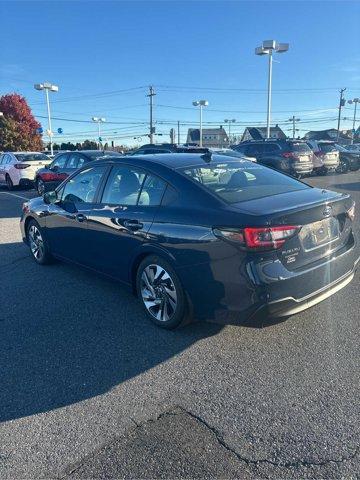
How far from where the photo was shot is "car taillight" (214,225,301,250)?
116 inches

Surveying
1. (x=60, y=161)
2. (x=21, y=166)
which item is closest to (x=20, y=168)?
(x=21, y=166)

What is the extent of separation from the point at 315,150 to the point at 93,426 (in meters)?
18.7

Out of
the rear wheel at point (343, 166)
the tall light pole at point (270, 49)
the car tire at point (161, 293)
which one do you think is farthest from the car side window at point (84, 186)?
the tall light pole at point (270, 49)

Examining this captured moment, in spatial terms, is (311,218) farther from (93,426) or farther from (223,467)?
(93,426)

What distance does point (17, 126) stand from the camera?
44.3m

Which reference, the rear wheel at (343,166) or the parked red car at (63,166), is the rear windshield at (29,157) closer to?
the parked red car at (63,166)

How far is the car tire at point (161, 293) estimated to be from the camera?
352 cm

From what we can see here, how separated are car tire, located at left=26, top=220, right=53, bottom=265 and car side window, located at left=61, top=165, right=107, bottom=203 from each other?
2.73 ft

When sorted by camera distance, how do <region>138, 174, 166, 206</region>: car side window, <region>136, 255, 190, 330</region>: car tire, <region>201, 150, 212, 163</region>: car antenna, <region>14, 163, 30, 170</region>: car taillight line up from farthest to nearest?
<region>14, 163, 30, 170</region>: car taillight → <region>201, 150, 212, 163</region>: car antenna → <region>138, 174, 166, 206</region>: car side window → <region>136, 255, 190, 330</region>: car tire

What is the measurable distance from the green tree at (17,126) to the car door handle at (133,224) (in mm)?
44575

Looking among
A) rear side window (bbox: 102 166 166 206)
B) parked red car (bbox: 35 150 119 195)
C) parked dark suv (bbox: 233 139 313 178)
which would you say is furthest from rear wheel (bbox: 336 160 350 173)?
rear side window (bbox: 102 166 166 206)

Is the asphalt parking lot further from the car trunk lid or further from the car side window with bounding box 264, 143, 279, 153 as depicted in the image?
the car side window with bounding box 264, 143, 279, 153

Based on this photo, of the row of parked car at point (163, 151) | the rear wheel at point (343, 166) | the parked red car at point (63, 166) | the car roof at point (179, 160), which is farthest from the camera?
the rear wheel at point (343, 166)

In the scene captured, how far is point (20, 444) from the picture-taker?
2.40 meters
